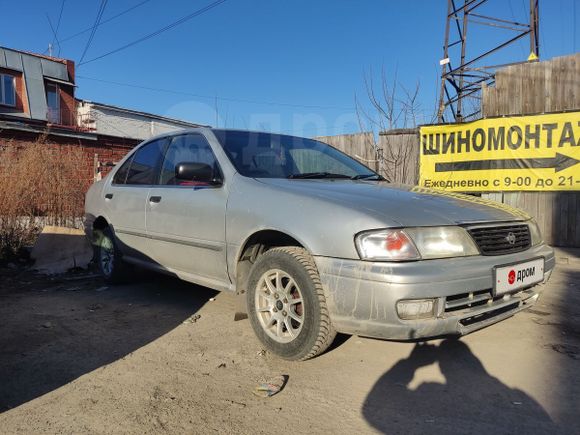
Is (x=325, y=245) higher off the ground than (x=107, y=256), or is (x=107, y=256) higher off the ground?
(x=325, y=245)

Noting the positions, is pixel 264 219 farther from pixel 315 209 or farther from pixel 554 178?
pixel 554 178

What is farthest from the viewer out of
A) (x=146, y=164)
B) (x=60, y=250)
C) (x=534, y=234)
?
(x=60, y=250)

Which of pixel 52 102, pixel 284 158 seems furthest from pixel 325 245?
pixel 52 102

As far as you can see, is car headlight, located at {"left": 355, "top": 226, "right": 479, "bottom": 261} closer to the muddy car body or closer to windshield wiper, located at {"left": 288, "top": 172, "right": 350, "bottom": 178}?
the muddy car body

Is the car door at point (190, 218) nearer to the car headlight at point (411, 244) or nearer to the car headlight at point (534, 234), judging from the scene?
the car headlight at point (411, 244)

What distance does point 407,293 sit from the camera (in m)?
2.38

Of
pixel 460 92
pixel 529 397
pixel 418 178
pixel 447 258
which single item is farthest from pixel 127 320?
pixel 460 92

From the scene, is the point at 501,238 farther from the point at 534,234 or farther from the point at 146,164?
the point at 146,164

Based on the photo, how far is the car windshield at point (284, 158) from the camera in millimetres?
3568

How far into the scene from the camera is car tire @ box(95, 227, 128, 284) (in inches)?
190

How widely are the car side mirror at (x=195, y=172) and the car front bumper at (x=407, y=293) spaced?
1213 mm

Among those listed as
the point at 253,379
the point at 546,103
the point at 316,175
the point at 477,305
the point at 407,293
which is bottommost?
the point at 253,379

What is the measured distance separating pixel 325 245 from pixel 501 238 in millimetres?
1142

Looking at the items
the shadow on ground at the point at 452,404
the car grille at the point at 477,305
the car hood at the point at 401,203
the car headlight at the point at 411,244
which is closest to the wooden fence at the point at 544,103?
the car hood at the point at 401,203
